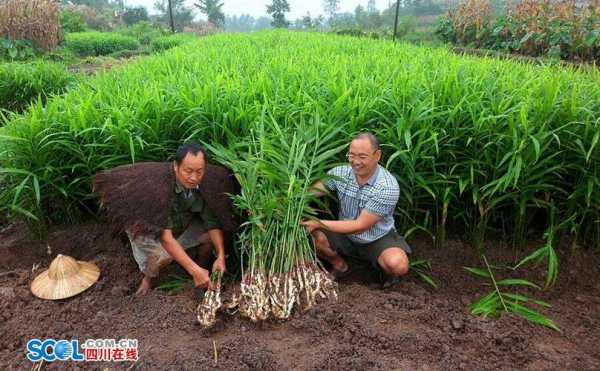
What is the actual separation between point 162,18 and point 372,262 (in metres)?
42.9

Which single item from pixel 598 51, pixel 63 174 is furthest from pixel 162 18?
pixel 63 174

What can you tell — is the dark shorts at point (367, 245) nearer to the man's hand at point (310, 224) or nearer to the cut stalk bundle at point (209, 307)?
the man's hand at point (310, 224)

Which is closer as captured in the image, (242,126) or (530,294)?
(530,294)

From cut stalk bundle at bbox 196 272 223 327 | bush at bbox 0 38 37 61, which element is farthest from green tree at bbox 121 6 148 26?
cut stalk bundle at bbox 196 272 223 327

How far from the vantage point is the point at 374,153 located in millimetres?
2293

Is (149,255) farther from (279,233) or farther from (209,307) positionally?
(279,233)

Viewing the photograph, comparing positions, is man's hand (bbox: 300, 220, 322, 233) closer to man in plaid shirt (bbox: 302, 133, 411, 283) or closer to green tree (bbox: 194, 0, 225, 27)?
man in plaid shirt (bbox: 302, 133, 411, 283)

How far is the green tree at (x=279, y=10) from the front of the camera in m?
37.7

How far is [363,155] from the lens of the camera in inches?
89.7

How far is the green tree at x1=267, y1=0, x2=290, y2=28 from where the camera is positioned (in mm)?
37656

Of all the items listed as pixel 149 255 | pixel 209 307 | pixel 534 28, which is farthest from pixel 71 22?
pixel 209 307

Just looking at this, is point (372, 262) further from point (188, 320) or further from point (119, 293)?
point (119, 293)

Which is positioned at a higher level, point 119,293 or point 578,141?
point 578,141

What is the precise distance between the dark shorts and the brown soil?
0.18 m
